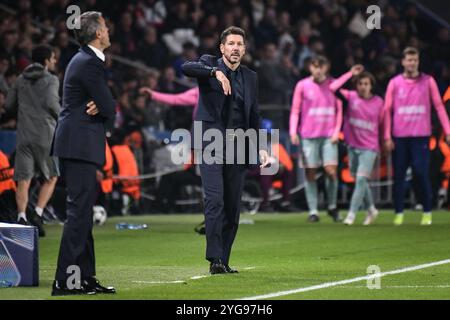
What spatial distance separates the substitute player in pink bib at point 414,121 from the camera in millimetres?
18844

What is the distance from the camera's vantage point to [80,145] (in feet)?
33.1

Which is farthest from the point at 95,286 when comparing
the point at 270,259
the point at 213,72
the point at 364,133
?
the point at 364,133

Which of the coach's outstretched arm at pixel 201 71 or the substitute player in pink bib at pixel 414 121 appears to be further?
the substitute player in pink bib at pixel 414 121

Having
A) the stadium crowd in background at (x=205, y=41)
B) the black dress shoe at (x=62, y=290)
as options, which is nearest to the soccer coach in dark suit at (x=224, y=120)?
the black dress shoe at (x=62, y=290)

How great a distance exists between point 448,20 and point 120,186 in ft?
32.9

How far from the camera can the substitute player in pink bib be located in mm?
18844

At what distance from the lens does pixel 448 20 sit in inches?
1144

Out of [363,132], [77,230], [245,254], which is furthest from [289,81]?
[77,230]

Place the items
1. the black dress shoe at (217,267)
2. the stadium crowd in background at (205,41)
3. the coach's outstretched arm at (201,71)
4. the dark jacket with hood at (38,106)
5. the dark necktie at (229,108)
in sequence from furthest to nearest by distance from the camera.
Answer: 1. the stadium crowd in background at (205,41)
2. the dark jacket with hood at (38,106)
3. the dark necktie at (229,108)
4. the black dress shoe at (217,267)
5. the coach's outstretched arm at (201,71)

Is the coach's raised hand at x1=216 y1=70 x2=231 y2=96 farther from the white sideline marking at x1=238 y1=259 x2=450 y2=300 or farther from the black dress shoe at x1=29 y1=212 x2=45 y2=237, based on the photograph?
the black dress shoe at x1=29 y1=212 x2=45 y2=237

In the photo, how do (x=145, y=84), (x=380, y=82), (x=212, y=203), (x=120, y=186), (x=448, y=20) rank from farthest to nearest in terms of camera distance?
(x=448, y=20), (x=380, y=82), (x=145, y=84), (x=120, y=186), (x=212, y=203)

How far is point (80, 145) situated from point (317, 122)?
1037cm

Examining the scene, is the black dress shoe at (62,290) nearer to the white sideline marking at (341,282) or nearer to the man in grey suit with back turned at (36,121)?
the white sideline marking at (341,282)
